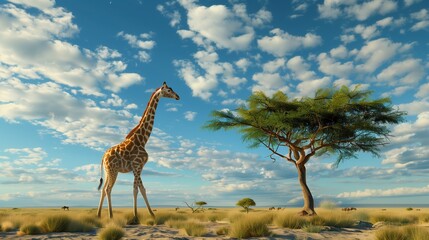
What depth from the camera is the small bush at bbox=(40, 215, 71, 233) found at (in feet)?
45.9

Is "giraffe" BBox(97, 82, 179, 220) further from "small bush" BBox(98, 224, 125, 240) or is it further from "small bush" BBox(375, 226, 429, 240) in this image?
"small bush" BBox(375, 226, 429, 240)

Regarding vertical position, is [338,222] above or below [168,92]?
below

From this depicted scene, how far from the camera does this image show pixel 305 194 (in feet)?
79.2

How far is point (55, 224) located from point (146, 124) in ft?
21.1

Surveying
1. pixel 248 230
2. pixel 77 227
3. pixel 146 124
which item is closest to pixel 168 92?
pixel 146 124

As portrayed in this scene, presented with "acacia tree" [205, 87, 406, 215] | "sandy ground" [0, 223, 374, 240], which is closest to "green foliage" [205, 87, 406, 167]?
"acacia tree" [205, 87, 406, 215]

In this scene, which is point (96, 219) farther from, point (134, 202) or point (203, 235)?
point (203, 235)

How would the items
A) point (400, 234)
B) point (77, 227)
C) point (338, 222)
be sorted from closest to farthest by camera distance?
point (400, 234) < point (77, 227) < point (338, 222)

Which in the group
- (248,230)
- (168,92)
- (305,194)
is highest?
(168,92)

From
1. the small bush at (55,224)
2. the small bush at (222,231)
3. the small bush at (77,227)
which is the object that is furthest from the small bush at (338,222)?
the small bush at (55,224)

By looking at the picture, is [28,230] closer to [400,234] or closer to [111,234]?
[111,234]

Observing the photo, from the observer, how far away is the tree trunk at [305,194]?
23.5 m

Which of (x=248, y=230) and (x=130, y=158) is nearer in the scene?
(x=248, y=230)

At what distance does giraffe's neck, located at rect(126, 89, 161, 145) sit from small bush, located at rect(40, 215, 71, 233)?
4952 mm
